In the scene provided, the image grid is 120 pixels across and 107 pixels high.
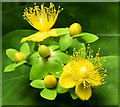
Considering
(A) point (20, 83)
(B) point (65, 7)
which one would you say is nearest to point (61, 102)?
(A) point (20, 83)

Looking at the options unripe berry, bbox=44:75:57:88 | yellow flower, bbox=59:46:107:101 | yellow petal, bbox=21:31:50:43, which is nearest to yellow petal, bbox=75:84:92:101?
yellow flower, bbox=59:46:107:101

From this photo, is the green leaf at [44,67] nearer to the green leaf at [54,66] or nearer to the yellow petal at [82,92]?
the green leaf at [54,66]

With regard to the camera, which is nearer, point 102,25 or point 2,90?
point 2,90

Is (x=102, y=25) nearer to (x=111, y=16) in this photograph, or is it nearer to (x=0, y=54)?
(x=111, y=16)

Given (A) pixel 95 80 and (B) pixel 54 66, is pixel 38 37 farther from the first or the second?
(A) pixel 95 80

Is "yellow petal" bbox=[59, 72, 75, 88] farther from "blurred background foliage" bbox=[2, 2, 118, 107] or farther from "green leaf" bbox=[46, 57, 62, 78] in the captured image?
"blurred background foliage" bbox=[2, 2, 118, 107]

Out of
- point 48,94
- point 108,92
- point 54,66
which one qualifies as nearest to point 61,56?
point 54,66
